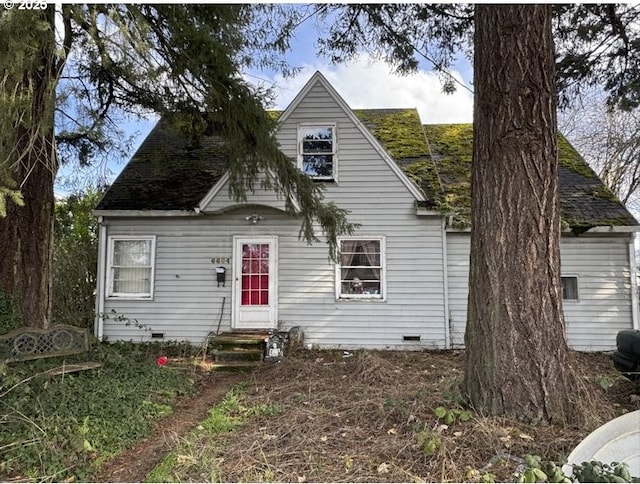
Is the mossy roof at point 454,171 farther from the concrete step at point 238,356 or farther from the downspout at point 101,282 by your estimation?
the downspout at point 101,282

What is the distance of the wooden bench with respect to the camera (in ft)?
17.3

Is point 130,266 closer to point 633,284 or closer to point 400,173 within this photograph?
point 400,173

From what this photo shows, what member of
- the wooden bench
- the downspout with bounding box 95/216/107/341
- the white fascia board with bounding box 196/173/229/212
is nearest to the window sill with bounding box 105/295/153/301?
the downspout with bounding box 95/216/107/341

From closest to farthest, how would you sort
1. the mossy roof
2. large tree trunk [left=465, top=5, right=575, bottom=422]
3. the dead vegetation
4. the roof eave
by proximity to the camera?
the dead vegetation → large tree trunk [left=465, top=5, right=575, bottom=422] → the mossy roof → the roof eave

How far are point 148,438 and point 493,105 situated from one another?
4.81 m

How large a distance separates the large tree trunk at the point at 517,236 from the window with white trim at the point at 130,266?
24.9 ft

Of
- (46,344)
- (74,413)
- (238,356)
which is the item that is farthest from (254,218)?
(74,413)

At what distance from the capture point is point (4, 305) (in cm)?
598

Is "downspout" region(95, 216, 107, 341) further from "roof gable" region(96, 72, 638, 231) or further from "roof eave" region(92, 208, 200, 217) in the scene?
"roof gable" region(96, 72, 638, 231)

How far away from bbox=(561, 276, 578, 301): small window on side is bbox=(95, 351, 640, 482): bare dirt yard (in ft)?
13.4

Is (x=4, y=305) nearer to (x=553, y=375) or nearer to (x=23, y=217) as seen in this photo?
(x=23, y=217)

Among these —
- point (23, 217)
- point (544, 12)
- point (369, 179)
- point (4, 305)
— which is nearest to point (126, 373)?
point (4, 305)

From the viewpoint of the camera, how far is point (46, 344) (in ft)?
18.3

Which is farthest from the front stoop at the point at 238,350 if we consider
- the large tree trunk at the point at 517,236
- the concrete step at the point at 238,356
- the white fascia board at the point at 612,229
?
the white fascia board at the point at 612,229
